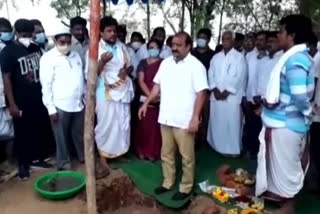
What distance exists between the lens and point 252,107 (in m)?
6.15

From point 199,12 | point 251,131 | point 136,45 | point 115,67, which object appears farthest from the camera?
point 199,12

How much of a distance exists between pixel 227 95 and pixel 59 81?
218 centimetres

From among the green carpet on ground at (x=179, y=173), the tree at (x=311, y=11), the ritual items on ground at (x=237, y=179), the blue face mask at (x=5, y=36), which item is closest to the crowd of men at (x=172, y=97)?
the blue face mask at (x=5, y=36)

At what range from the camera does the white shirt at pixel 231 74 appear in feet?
19.3

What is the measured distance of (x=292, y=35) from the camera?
3828 mm

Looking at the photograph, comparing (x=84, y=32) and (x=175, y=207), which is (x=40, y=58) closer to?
(x=84, y=32)

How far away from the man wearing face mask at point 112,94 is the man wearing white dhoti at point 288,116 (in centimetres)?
178

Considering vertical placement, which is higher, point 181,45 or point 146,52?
point 181,45

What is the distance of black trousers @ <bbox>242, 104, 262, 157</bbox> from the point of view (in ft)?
19.8

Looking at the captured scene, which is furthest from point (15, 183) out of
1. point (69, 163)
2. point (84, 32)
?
point (84, 32)

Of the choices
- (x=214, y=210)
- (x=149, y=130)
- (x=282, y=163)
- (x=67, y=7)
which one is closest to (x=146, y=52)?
(x=149, y=130)

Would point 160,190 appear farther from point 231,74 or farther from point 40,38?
point 40,38

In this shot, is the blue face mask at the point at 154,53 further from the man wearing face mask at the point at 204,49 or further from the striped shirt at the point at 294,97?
the striped shirt at the point at 294,97

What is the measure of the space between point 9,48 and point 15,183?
4.88ft
